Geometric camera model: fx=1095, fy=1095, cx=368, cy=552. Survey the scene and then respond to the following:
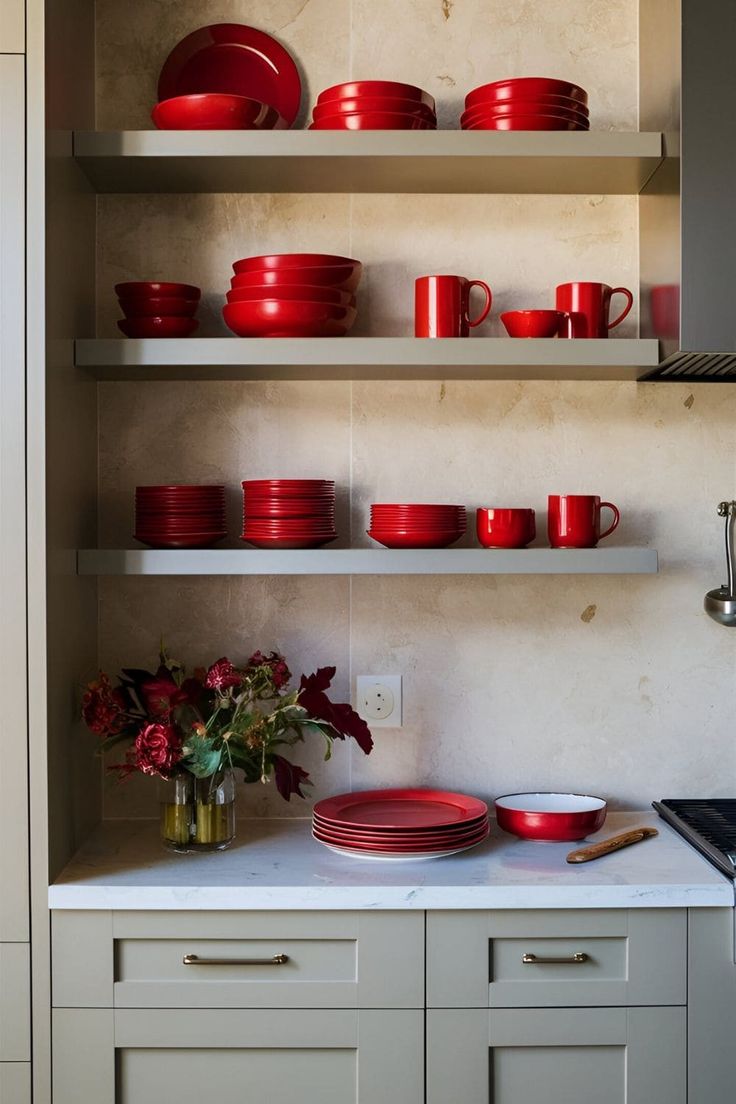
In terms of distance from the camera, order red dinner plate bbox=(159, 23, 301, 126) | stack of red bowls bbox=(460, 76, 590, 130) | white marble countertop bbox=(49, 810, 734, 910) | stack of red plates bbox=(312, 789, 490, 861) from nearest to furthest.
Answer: white marble countertop bbox=(49, 810, 734, 910), stack of red plates bbox=(312, 789, 490, 861), stack of red bowls bbox=(460, 76, 590, 130), red dinner plate bbox=(159, 23, 301, 126)

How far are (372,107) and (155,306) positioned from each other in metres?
0.51

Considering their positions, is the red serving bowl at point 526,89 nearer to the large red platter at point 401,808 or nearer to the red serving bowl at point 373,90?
the red serving bowl at point 373,90

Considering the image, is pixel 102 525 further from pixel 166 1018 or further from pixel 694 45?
pixel 694 45

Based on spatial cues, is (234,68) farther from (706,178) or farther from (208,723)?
(208,723)

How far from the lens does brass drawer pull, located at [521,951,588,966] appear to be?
1664mm

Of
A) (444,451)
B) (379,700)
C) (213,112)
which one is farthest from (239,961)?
(213,112)

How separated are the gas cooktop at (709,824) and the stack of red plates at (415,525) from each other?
0.65 metres

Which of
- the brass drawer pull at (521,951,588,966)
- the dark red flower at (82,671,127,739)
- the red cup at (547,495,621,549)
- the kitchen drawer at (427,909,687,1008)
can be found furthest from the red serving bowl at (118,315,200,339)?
the brass drawer pull at (521,951,588,966)

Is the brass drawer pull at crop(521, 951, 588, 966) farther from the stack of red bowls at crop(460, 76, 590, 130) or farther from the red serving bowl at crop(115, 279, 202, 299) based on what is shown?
the stack of red bowls at crop(460, 76, 590, 130)

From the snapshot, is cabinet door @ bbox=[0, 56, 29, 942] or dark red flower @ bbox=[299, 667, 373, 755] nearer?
cabinet door @ bbox=[0, 56, 29, 942]

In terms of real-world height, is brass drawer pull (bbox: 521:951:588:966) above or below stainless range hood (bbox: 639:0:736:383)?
below

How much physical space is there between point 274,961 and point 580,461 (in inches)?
41.9

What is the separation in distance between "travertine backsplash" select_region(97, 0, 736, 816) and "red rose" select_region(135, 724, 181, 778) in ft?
1.19

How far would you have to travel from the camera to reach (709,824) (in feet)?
6.34
